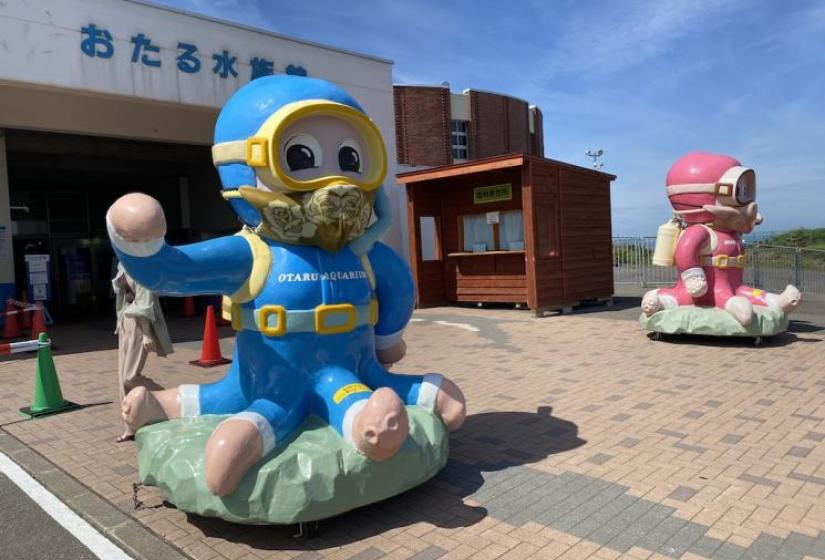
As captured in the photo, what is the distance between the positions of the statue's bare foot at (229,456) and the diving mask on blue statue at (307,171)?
4.12 ft

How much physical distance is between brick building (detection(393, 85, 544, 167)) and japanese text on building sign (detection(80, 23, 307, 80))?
11813 mm

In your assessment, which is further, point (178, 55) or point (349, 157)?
point (178, 55)

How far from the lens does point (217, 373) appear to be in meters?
8.72

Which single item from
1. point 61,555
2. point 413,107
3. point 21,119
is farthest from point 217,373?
point 413,107

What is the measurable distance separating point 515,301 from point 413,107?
13.9 m

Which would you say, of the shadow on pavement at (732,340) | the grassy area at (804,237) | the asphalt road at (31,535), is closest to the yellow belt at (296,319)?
the asphalt road at (31,535)

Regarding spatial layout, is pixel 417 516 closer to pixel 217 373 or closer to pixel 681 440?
pixel 681 440

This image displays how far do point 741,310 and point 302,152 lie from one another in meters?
6.91

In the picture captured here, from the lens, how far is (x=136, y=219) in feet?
11.1

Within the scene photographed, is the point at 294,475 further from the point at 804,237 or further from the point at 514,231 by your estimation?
the point at 804,237

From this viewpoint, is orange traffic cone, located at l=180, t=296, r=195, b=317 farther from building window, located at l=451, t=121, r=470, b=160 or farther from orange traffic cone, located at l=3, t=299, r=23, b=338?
building window, located at l=451, t=121, r=470, b=160

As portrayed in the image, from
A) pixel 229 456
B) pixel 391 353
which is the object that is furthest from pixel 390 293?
pixel 229 456

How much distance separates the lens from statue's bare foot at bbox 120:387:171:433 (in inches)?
161

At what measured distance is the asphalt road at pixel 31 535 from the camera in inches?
145
